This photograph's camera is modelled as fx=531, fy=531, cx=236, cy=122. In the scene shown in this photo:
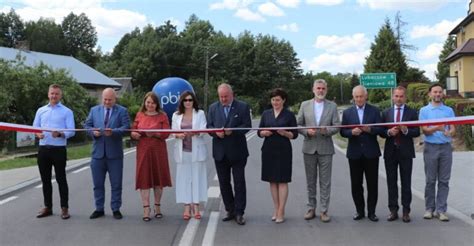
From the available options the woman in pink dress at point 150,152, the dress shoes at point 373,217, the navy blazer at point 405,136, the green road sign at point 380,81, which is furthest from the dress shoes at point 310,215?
the green road sign at point 380,81

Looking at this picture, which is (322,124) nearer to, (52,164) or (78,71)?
(52,164)

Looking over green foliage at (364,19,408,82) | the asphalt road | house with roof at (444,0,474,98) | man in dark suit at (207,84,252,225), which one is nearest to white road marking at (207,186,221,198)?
the asphalt road

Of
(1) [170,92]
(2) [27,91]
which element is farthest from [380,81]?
(2) [27,91]

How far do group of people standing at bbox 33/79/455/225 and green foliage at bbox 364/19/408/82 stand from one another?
49.6m

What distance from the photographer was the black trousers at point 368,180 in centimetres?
761

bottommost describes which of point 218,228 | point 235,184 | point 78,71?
point 218,228

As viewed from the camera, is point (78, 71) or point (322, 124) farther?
point (78, 71)

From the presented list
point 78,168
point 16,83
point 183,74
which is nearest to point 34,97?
point 16,83

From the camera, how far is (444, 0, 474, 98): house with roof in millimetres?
41094

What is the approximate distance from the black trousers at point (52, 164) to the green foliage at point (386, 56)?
50.8 metres

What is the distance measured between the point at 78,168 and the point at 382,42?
46.7m

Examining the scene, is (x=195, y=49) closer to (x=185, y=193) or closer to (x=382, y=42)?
(x=382, y=42)

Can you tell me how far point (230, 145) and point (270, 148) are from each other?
57 centimetres

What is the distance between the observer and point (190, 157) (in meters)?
7.80
